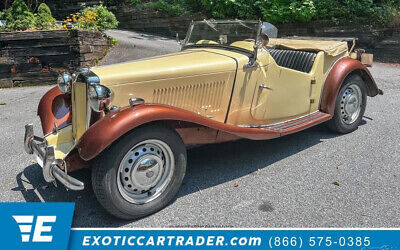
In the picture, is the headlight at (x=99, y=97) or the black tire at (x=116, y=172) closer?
the black tire at (x=116, y=172)

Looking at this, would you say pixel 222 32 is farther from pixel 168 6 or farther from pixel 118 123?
pixel 168 6

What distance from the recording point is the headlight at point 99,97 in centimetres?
278

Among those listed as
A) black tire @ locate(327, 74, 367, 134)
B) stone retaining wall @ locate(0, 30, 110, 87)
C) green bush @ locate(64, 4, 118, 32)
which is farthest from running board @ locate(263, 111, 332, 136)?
green bush @ locate(64, 4, 118, 32)

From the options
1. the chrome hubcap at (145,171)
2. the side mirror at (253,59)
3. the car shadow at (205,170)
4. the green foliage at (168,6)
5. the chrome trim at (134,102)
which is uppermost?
the green foliage at (168,6)

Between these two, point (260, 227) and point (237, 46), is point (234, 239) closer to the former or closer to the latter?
point (260, 227)

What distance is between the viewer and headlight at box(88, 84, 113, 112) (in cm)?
278

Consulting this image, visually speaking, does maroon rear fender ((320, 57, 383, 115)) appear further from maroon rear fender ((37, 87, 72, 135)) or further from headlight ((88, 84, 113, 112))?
maroon rear fender ((37, 87, 72, 135))

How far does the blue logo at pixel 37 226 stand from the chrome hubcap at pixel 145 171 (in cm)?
51

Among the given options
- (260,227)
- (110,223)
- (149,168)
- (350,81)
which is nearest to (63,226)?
(110,223)

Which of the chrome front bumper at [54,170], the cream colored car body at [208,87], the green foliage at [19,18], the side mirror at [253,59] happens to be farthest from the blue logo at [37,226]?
the green foliage at [19,18]

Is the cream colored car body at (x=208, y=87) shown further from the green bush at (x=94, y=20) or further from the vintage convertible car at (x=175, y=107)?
the green bush at (x=94, y=20)

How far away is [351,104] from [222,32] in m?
2.11

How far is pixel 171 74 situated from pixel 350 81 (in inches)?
107

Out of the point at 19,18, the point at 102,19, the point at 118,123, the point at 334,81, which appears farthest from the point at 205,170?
the point at 102,19
